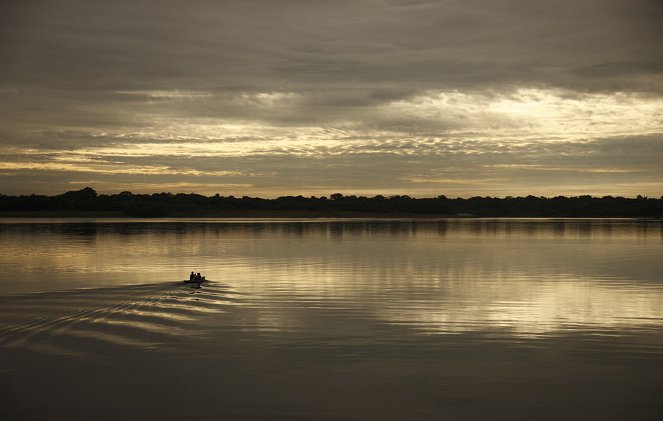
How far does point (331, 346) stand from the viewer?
574 inches

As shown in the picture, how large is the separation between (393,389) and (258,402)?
2.58m

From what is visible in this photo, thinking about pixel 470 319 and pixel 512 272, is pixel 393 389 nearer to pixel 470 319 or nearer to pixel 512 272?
pixel 470 319

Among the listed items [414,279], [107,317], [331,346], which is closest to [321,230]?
[414,279]

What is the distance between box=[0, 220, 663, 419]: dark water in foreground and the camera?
1056cm

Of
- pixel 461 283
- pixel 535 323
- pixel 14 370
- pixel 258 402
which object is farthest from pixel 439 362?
pixel 461 283

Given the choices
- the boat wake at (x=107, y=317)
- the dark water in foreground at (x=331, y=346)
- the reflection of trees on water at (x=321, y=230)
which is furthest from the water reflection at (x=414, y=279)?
the reflection of trees on water at (x=321, y=230)

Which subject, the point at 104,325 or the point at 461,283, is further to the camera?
the point at 461,283

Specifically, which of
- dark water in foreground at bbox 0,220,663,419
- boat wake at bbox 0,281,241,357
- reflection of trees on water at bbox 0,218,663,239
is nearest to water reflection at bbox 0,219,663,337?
dark water in foreground at bbox 0,220,663,419

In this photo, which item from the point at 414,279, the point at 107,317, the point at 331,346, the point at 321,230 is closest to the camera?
the point at 331,346

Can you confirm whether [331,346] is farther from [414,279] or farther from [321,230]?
[321,230]

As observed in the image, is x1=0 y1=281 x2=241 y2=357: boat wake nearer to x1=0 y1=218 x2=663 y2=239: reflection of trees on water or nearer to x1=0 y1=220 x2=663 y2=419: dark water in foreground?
x1=0 y1=220 x2=663 y2=419: dark water in foreground

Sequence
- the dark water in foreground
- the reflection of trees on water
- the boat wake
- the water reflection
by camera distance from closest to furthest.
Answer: the dark water in foreground → the boat wake → the water reflection → the reflection of trees on water

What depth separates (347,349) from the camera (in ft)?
46.9

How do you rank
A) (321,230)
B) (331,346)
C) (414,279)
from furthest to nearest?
(321,230) < (414,279) < (331,346)
